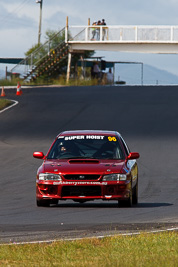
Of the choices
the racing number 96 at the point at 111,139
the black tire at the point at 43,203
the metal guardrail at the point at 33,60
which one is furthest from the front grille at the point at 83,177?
the metal guardrail at the point at 33,60

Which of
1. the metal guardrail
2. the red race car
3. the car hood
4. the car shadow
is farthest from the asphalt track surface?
the metal guardrail

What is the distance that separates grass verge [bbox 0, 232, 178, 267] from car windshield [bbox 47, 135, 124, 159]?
187 inches

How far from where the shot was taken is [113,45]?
205 ft

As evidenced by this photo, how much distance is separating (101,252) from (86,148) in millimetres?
6293

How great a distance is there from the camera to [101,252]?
330 inches

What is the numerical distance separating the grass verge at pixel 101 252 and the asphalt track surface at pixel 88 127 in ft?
3.04

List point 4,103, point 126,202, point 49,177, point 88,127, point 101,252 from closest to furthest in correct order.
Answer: point 101,252 < point 49,177 < point 126,202 < point 88,127 < point 4,103

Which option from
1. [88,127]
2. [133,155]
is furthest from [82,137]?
[88,127]

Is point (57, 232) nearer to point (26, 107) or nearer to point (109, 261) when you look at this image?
point (109, 261)

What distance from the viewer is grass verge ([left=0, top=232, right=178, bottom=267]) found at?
766cm

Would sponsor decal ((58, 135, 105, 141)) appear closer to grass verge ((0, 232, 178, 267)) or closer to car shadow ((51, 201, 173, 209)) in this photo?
car shadow ((51, 201, 173, 209))

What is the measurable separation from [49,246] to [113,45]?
54496 millimetres

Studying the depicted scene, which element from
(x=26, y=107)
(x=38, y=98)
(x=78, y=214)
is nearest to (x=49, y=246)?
(x=78, y=214)

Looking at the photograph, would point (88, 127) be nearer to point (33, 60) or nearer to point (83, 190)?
point (83, 190)
